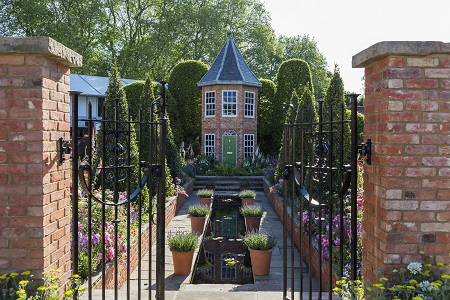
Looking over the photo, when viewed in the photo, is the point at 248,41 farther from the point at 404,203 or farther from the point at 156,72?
the point at 404,203

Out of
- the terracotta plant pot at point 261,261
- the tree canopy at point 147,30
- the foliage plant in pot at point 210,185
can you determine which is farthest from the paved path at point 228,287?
the tree canopy at point 147,30

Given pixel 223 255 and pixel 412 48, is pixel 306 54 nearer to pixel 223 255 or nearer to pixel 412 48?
pixel 223 255

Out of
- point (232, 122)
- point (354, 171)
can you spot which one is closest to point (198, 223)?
point (354, 171)

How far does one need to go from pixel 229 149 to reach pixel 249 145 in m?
1.18

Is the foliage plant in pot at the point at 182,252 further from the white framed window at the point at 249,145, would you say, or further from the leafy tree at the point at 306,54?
the leafy tree at the point at 306,54

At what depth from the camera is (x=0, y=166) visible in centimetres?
295

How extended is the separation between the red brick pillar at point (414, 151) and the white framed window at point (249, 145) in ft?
60.1

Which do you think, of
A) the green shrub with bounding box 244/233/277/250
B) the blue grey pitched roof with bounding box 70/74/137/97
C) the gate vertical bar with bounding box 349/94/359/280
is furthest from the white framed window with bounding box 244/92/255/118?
the gate vertical bar with bounding box 349/94/359/280

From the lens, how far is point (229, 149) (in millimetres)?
20969

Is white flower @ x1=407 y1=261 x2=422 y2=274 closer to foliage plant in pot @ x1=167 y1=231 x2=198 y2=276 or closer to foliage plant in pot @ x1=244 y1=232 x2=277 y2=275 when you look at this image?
foliage plant in pot @ x1=244 y1=232 x2=277 y2=275

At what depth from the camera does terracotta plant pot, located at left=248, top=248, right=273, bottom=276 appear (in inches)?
236

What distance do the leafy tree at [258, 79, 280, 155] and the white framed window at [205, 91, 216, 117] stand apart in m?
3.34

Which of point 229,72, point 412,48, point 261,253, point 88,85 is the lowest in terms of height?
point 261,253

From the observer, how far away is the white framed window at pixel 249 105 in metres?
21.3
